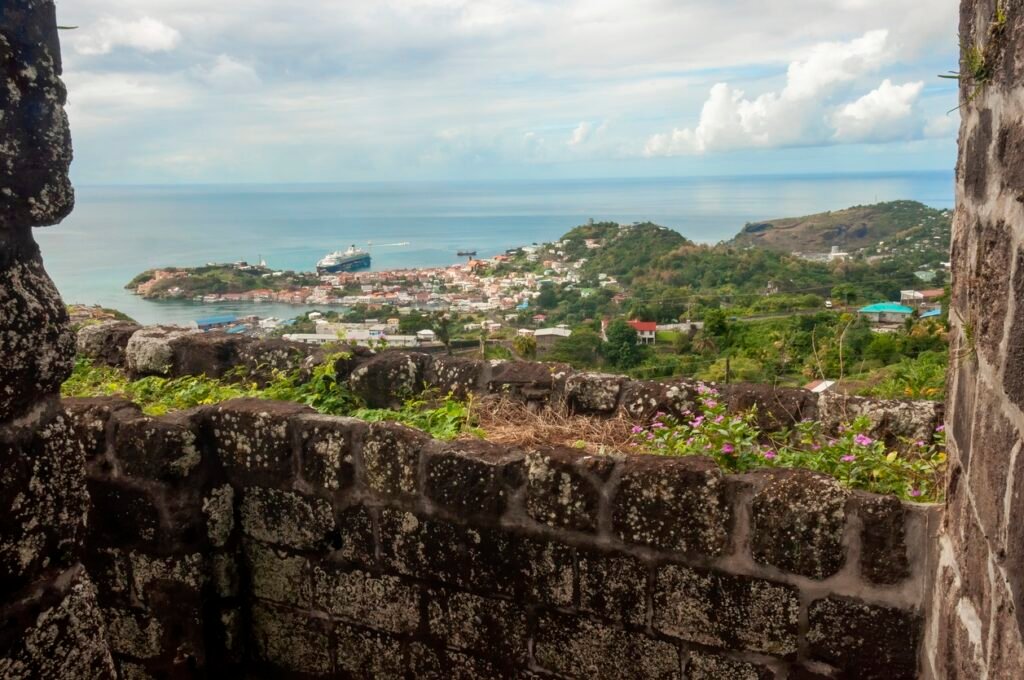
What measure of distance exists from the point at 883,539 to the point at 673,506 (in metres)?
0.69

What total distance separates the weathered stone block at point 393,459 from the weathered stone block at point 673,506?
883 millimetres

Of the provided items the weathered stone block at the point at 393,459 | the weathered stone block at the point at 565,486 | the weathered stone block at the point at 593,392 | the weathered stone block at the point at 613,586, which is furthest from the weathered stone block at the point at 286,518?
the weathered stone block at the point at 593,392

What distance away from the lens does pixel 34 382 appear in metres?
2.03

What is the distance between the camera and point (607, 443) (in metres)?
4.01

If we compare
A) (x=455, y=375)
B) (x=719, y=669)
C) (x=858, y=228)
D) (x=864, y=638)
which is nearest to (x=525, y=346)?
(x=455, y=375)

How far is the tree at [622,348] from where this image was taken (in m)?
7.30

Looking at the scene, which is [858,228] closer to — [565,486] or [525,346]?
[525,346]

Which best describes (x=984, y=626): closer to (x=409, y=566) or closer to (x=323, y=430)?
(x=409, y=566)

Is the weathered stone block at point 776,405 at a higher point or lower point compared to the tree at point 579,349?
higher

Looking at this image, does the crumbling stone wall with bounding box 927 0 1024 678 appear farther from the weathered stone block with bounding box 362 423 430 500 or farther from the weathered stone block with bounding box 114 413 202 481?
the weathered stone block with bounding box 114 413 202 481

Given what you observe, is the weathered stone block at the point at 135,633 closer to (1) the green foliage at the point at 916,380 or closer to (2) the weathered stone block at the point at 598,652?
(2) the weathered stone block at the point at 598,652

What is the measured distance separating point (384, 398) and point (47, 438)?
283 centimetres

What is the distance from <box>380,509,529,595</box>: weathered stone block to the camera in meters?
3.42

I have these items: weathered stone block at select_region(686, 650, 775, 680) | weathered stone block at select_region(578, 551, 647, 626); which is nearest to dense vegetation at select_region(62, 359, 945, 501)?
weathered stone block at select_region(578, 551, 647, 626)
